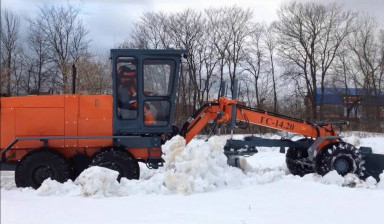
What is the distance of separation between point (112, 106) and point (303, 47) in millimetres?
34168

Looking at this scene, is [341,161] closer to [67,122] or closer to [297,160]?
[297,160]

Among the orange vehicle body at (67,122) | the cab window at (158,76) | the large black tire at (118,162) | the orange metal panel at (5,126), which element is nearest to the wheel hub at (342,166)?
the cab window at (158,76)

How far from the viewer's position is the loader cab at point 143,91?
851 centimetres

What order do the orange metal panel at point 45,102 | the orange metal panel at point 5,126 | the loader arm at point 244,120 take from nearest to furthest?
the orange metal panel at point 5,126
the orange metal panel at point 45,102
the loader arm at point 244,120

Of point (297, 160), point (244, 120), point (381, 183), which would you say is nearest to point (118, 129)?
point (244, 120)

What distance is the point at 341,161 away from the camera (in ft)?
30.3

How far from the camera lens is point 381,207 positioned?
6344mm

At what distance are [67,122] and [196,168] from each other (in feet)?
8.69

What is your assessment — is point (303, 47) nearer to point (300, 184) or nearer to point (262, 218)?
point (300, 184)

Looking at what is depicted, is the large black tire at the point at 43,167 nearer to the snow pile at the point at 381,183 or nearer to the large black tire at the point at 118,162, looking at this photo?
the large black tire at the point at 118,162

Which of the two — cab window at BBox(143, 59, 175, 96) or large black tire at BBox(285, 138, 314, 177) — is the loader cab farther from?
large black tire at BBox(285, 138, 314, 177)

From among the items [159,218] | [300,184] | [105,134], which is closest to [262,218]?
[159,218]

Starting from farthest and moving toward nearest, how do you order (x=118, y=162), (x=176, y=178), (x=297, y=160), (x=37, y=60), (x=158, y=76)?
(x=297, y=160) → (x=158, y=76) → (x=118, y=162) → (x=176, y=178) → (x=37, y=60)

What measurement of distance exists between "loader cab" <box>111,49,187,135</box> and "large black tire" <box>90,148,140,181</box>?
51 cm
